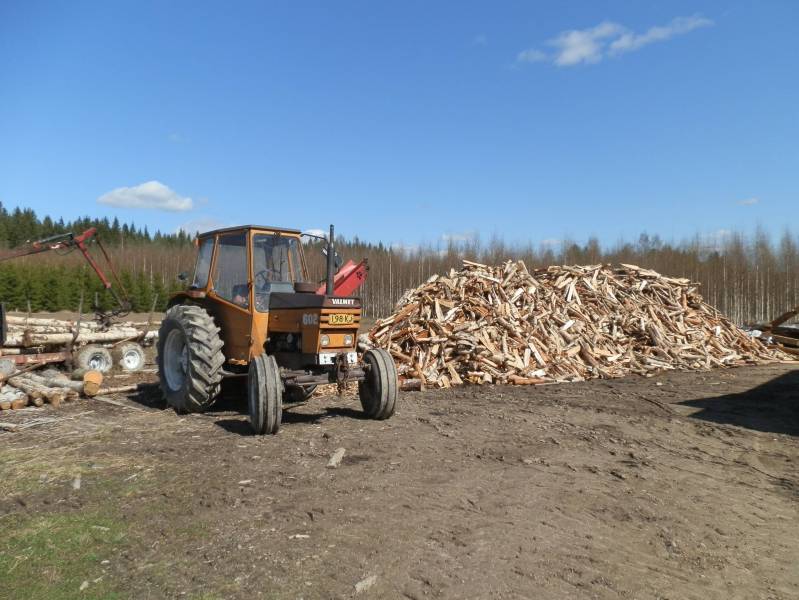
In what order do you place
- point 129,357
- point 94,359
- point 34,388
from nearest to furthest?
point 34,388 → point 94,359 → point 129,357

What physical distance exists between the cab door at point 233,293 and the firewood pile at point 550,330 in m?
4.25

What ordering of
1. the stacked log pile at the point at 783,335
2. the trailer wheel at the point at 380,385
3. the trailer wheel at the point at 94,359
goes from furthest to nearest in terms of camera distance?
the stacked log pile at the point at 783,335, the trailer wheel at the point at 94,359, the trailer wheel at the point at 380,385

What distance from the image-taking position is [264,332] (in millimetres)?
7945

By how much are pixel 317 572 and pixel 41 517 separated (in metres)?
2.50

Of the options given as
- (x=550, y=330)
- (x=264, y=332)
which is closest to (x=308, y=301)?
(x=264, y=332)

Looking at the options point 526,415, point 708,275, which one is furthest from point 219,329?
point 708,275

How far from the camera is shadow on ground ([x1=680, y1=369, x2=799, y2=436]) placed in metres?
8.50

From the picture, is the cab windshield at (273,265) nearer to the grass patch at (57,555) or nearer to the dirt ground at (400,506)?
the dirt ground at (400,506)

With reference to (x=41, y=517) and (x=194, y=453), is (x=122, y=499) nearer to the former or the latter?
(x=41, y=517)

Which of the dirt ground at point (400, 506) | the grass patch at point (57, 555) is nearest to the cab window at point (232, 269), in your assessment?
the dirt ground at point (400, 506)

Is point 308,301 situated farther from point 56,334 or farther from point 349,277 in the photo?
point 56,334

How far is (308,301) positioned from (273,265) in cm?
114

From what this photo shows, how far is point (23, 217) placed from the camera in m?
68.7

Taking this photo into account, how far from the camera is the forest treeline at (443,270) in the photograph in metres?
24.8
